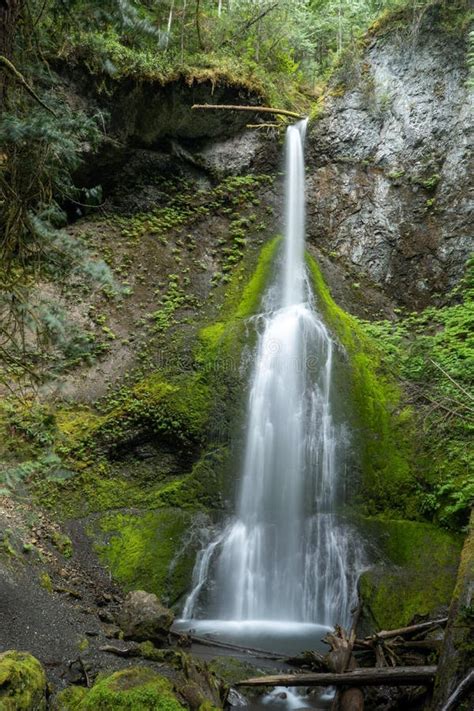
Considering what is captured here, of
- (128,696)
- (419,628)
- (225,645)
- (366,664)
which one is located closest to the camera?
(128,696)

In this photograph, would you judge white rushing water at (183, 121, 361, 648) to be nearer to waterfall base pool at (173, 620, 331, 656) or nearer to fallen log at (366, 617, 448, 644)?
waterfall base pool at (173, 620, 331, 656)

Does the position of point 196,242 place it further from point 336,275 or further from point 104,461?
point 104,461

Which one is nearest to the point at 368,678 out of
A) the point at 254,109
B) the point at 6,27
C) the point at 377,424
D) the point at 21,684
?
the point at 21,684

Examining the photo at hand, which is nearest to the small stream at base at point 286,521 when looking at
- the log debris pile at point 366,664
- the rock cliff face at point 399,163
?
the log debris pile at point 366,664

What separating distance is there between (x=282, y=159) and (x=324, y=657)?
41.6 feet

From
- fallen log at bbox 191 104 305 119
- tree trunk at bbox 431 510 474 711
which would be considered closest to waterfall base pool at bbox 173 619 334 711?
tree trunk at bbox 431 510 474 711

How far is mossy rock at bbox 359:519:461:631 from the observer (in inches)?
256

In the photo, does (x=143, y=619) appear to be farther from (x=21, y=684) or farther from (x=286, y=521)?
(x=286, y=521)

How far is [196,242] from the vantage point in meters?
13.6

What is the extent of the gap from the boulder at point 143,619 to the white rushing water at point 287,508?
4.75 ft

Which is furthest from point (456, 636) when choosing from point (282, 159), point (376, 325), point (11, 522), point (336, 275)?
point (282, 159)

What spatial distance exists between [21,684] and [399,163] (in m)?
13.9

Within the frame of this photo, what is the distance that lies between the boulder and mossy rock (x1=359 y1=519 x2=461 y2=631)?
8.56 ft

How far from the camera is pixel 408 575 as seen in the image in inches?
274
